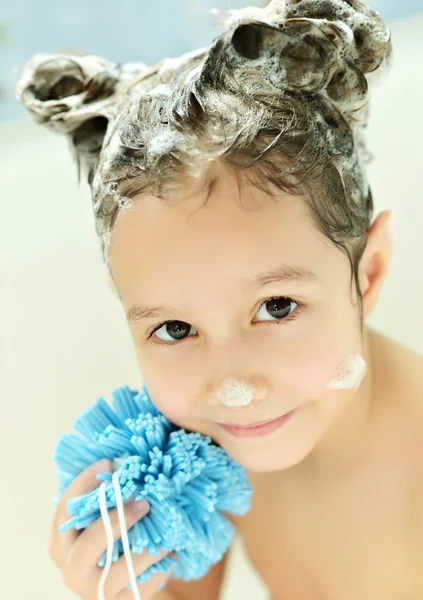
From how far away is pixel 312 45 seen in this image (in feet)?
2.57

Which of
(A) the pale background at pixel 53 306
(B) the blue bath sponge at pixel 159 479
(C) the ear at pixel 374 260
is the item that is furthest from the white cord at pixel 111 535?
(A) the pale background at pixel 53 306

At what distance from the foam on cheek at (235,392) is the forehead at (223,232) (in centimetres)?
12

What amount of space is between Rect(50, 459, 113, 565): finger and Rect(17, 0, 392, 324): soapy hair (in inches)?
10.8

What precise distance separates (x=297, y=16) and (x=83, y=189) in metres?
0.92

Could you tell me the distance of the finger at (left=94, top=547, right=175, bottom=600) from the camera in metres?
0.85

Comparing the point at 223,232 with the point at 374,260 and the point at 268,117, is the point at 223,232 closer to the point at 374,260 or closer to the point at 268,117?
the point at 268,117

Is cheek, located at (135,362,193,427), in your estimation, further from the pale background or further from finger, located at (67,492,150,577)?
the pale background

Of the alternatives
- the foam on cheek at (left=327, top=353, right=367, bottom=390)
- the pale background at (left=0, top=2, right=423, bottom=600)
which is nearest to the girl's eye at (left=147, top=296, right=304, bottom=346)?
the foam on cheek at (left=327, top=353, right=367, bottom=390)

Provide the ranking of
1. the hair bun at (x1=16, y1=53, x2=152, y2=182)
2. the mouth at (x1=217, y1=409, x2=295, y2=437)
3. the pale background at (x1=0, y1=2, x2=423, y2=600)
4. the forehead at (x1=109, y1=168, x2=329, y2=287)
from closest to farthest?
1. the forehead at (x1=109, y1=168, x2=329, y2=287)
2. the mouth at (x1=217, y1=409, x2=295, y2=437)
3. the hair bun at (x1=16, y1=53, x2=152, y2=182)
4. the pale background at (x1=0, y1=2, x2=423, y2=600)

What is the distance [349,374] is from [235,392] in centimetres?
16

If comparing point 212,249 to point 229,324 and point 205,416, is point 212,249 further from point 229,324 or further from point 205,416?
point 205,416

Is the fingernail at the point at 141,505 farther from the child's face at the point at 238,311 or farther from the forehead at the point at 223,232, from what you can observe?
the forehead at the point at 223,232

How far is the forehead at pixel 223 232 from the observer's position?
2.37 feet

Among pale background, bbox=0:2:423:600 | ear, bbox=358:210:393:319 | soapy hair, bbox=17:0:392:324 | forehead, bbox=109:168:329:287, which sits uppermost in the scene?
soapy hair, bbox=17:0:392:324
